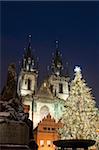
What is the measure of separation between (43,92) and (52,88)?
12.1 feet

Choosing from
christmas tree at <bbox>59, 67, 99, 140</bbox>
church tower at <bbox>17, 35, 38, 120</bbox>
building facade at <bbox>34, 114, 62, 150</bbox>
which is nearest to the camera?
christmas tree at <bbox>59, 67, 99, 140</bbox>

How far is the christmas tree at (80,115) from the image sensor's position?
24.1m

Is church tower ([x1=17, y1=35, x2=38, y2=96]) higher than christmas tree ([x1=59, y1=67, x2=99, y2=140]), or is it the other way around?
church tower ([x1=17, y1=35, x2=38, y2=96])

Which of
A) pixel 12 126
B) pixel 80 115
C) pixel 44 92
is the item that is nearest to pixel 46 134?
pixel 44 92

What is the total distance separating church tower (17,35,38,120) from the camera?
50.4 metres

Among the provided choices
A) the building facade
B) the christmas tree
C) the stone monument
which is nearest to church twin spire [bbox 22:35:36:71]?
the building facade

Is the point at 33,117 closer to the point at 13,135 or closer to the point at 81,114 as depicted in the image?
the point at 81,114

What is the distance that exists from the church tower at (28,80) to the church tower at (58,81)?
12.2 ft

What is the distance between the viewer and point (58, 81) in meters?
58.2

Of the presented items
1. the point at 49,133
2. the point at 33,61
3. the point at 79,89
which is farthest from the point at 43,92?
the point at 79,89

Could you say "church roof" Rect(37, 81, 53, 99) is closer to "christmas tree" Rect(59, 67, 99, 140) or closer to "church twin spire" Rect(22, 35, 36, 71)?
"church twin spire" Rect(22, 35, 36, 71)

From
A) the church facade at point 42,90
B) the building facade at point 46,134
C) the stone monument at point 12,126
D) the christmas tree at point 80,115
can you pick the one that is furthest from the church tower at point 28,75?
the stone monument at point 12,126

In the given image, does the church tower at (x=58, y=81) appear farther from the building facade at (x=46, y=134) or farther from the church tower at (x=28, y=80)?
the building facade at (x=46, y=134)

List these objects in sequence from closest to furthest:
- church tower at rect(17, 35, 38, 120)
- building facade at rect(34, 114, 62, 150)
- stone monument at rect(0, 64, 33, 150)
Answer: stone monument at rect(0, 64, 33, 150)
building facade at rect(34, 114, 62, 150)
church tower at rect(17, 35, 38, 120)
